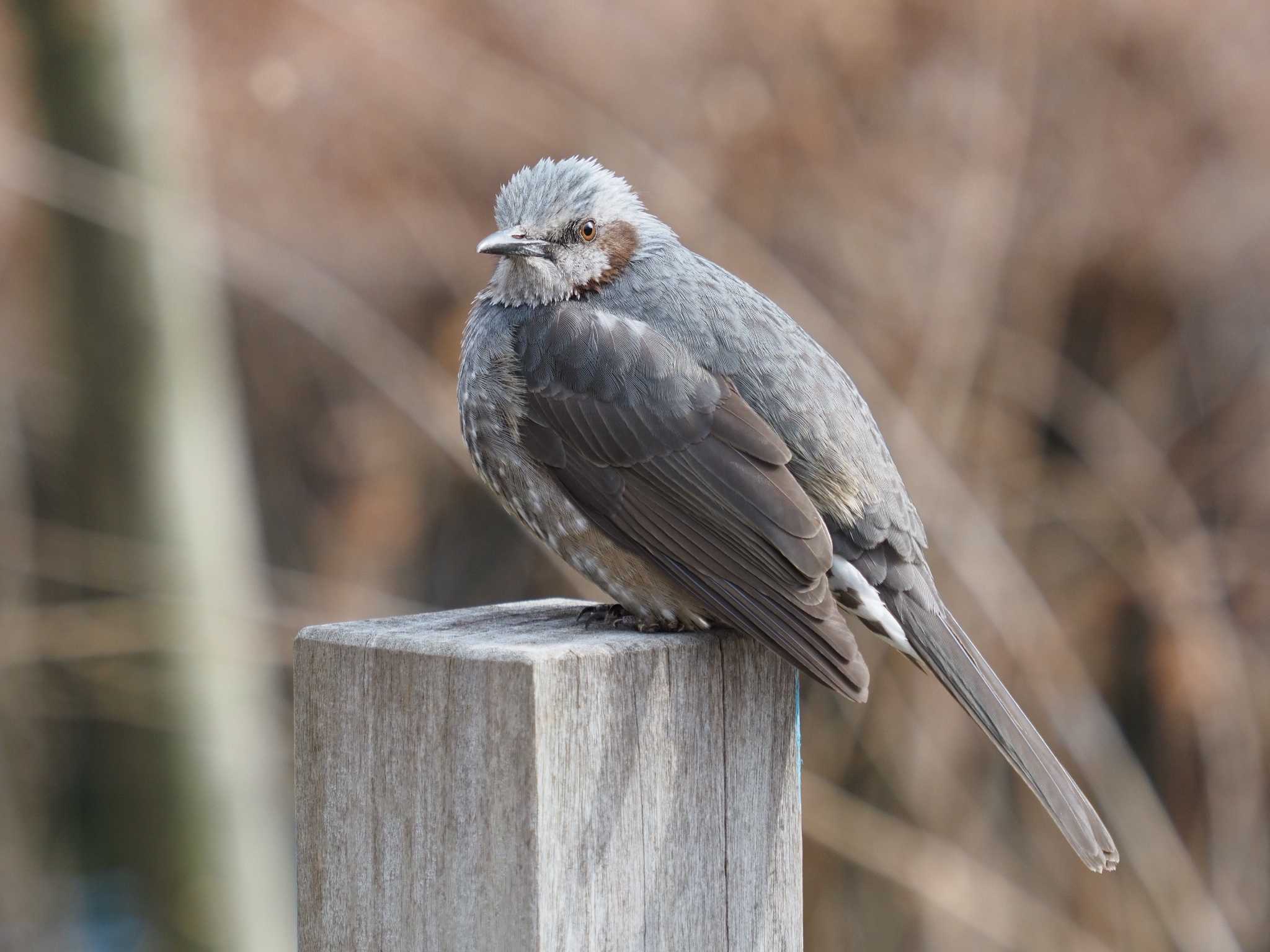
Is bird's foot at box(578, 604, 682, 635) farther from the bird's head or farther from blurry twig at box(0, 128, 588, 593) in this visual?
blurry twig at box(0, 128, 588, 593)

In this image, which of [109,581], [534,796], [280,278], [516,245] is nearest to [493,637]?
[534,796]

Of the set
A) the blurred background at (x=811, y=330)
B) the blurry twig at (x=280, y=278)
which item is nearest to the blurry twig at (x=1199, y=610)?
the blurred background at (x=811, y=330)

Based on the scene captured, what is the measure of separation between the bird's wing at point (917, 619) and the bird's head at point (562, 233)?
0.74 meters

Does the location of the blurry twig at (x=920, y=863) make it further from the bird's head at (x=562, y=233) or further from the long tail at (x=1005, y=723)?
the bird's head at (x=562, y=233)

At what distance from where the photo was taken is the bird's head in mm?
2979

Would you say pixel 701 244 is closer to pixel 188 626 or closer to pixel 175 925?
pixel 188 626

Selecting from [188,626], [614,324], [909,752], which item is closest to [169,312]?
[188,626]

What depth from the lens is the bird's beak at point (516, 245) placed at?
9.62 feet

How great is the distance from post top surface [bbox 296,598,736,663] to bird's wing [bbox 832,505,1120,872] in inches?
24.0

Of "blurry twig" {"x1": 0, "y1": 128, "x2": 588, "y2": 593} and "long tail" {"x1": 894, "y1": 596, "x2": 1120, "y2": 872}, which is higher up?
"blurry twig" {"x1": 0, "y1": 128, "x2": 588, "y2": 593}

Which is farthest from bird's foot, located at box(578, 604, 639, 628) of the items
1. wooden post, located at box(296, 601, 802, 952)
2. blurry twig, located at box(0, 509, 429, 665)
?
blurry twig, located at box(0, 509, 429, 665)

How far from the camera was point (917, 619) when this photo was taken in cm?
278

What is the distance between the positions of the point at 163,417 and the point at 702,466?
2463 millimetres

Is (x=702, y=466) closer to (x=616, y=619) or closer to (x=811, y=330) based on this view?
(x=616, y=619)
